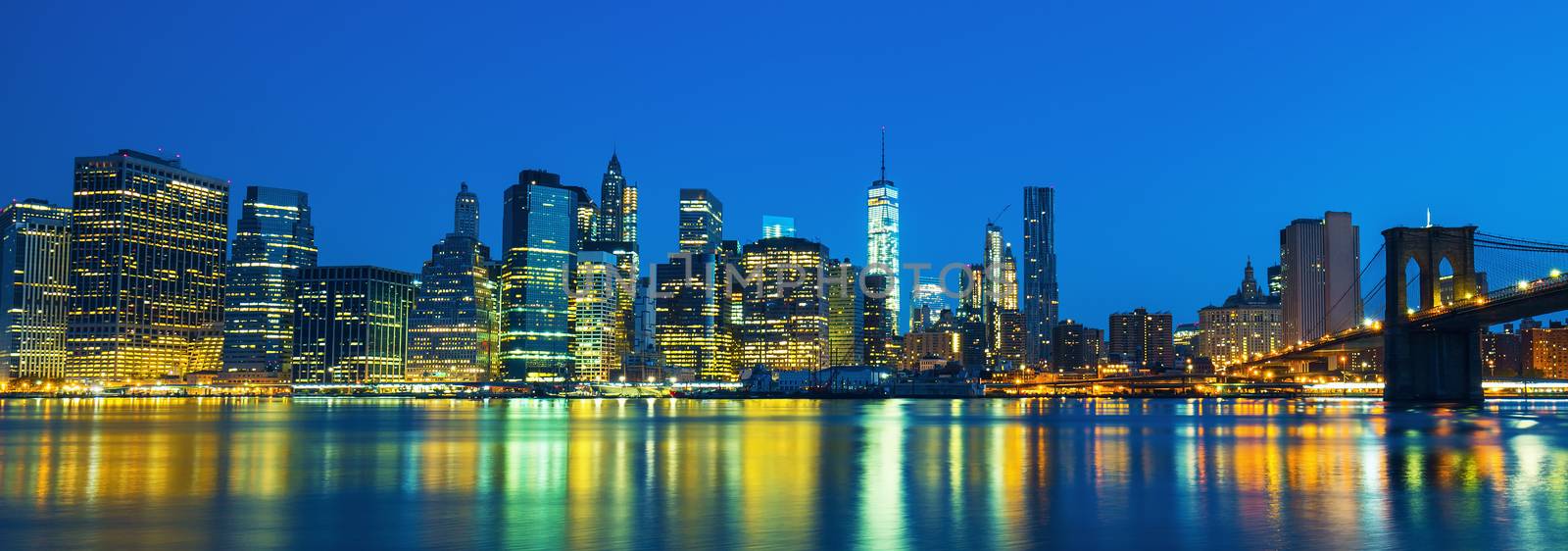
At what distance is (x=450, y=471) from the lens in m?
38.0

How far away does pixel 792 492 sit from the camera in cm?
3122

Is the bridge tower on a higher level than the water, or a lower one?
higher

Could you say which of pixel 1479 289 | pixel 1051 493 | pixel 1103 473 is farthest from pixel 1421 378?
pixel 1051 493

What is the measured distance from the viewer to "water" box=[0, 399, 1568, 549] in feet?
75.9

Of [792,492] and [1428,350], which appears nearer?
[792,492]

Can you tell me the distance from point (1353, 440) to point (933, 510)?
112 feet

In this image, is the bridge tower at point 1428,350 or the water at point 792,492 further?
the bridge tower at point 1428,350

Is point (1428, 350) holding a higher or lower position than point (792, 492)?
higher

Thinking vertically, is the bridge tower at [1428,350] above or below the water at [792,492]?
above

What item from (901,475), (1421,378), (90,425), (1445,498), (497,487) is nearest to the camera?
(1445,498)

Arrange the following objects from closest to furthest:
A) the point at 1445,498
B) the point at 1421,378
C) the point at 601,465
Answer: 1. the point at 1445,498
2. the point at 601,465
3. the point at 1421,378

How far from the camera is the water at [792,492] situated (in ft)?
75.9

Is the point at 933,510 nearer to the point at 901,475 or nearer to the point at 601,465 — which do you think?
the point at 901,475

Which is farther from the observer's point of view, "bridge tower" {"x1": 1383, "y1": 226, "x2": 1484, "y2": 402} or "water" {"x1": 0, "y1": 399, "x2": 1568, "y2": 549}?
"bridge tower" {"x1": 1383, "y1": 226, "x2": 1484, "y2": 402}
